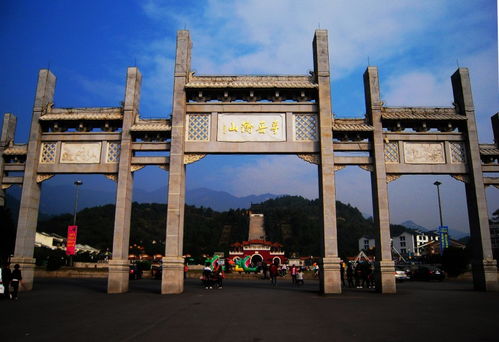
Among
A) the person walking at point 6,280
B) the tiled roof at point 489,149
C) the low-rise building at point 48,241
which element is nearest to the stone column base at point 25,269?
the person walking at point 6,280

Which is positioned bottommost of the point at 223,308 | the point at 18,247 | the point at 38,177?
the point at 223,308

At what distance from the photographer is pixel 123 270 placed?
562 inches

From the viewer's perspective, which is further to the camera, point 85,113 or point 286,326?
point 85,113

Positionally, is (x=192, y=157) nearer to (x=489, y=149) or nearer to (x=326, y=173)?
(x=326, y=173)

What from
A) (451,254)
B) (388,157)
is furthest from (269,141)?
(451,254)

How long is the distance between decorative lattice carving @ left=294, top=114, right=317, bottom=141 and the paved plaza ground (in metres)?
6.56

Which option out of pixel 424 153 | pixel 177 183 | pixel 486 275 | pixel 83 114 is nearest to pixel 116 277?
pixel 177 183

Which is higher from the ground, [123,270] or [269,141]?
[269,141]

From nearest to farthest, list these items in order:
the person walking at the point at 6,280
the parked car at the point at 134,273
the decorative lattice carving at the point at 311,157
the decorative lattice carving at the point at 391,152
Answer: the person walking at the point at 6,280, the decorative lattice carving at the point at 311,157, the decorative lattice carving at the point at 391,152, the parked car at the point at 134,273

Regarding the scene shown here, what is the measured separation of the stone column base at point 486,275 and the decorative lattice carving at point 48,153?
1736 cm

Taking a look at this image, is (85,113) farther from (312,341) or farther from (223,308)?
(312,341)

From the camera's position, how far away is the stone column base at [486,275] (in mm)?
14367

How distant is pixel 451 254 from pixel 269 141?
66.6ft

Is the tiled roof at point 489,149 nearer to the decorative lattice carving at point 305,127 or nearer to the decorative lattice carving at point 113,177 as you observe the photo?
the decorative lattice carving at point 305,127
